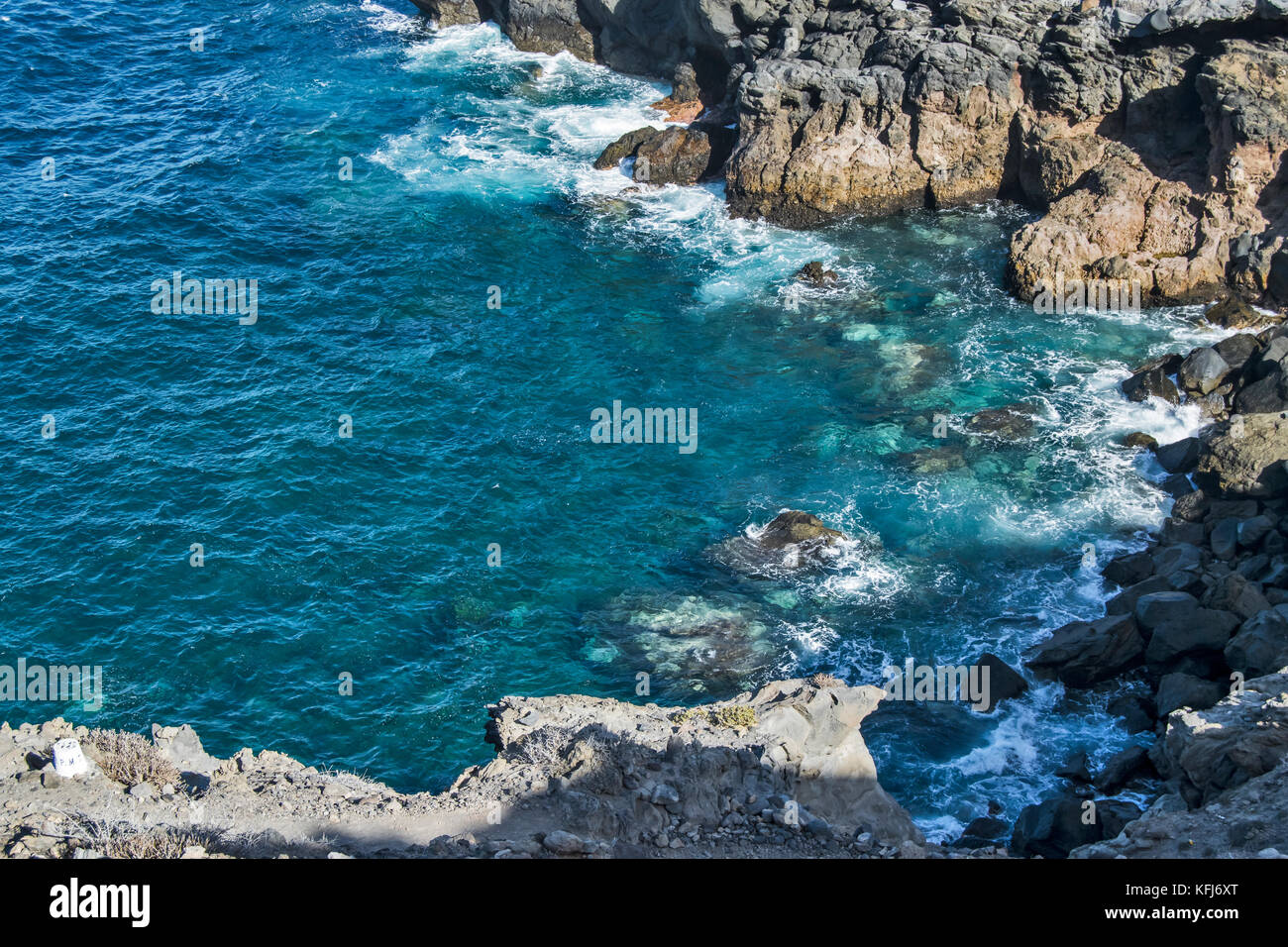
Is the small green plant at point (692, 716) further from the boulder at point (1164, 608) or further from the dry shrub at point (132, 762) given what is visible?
the boulder at point (1164, 608)

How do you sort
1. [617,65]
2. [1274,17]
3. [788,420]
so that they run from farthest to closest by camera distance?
[617,65]
[1274,17]
[788,420]

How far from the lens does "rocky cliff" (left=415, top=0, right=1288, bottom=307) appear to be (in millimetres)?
58094

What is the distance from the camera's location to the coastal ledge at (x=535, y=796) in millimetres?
27969

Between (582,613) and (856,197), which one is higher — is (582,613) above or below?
below

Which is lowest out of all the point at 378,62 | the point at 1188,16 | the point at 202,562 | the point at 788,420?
the point at 202,562

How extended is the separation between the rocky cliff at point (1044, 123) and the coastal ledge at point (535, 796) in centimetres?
3612

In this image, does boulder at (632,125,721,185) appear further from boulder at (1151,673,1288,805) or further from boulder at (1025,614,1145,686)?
boulder at (1151,673,1288,805)

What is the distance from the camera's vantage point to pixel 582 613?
150 feet

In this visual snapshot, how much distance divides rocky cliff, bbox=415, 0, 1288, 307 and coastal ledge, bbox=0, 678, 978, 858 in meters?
36.1

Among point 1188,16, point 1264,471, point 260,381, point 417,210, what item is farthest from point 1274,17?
point 260,381

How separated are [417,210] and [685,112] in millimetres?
19751

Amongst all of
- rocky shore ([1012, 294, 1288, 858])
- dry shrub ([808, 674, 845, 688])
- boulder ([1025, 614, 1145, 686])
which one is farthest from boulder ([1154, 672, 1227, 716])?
dry shrub ([808, 674, 845, 688])

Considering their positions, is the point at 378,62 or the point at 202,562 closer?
the point at 202,562

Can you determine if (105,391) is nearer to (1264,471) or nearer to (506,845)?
(506,845)
